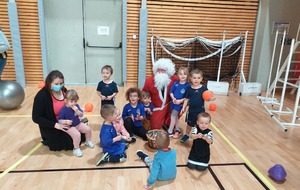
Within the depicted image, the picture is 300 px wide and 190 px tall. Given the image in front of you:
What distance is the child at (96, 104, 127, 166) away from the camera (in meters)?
2.64

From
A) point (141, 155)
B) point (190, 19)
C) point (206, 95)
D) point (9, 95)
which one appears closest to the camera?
point (141, 155)

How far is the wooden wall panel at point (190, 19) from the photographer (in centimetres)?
635

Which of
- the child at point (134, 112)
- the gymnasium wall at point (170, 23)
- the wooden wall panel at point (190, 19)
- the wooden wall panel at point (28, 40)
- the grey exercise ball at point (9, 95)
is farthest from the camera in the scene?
the wooden wall panel at point (190, 19)

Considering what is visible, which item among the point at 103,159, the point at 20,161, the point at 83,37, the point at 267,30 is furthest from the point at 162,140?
the point at 267,30

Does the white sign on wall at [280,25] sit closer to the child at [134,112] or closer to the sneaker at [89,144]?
the child at [134,112]

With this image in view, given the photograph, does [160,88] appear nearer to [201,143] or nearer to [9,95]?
[201,143]

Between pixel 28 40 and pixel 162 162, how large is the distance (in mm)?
5453

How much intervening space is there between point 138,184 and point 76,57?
16.3ft

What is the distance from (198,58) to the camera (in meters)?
6.45

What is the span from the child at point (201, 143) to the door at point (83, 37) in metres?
4.54

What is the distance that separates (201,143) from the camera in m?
2.68

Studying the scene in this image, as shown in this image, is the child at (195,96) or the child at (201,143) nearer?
the child at (201,143)

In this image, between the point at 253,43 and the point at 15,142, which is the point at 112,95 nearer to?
the point at 15,142

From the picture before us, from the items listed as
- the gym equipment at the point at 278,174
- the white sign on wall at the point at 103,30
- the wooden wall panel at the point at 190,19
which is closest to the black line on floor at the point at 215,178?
the gym equipment at the point at 278,174
